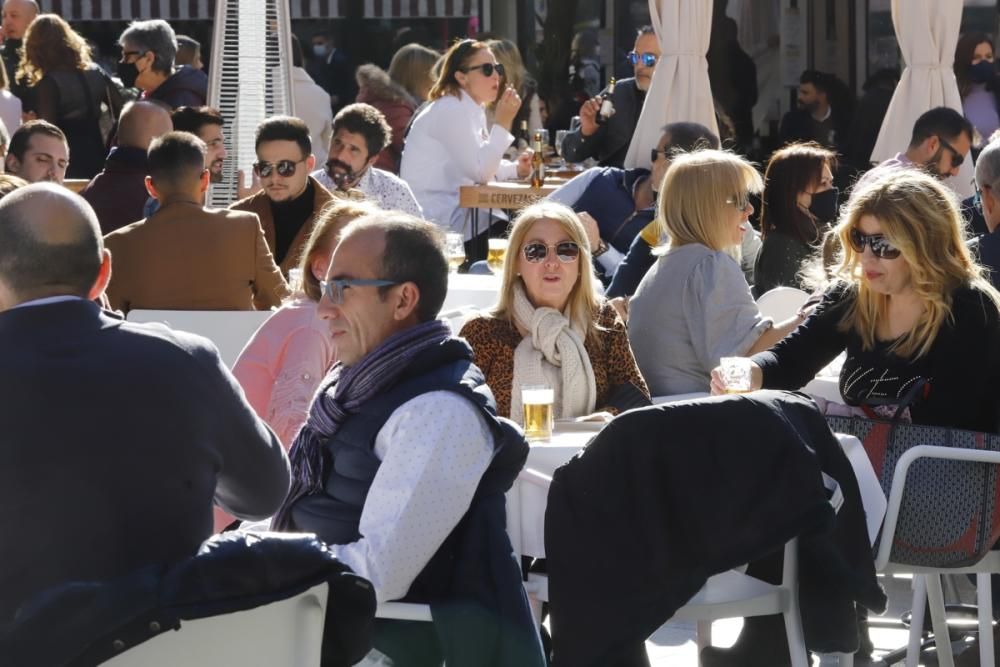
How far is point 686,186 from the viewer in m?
4.96

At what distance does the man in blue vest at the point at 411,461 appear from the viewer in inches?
108

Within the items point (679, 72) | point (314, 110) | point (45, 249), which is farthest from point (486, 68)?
point (45, 249)

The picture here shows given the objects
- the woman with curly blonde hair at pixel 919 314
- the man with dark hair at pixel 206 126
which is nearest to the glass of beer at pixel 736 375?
the woman with curly blonde hair at pixel 919 314

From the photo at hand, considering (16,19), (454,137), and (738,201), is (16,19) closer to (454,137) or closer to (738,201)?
(454,137)

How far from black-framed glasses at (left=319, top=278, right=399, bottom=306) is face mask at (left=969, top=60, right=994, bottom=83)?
743 centimetres

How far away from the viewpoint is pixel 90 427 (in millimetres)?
2367

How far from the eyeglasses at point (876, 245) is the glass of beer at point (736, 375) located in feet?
1.26

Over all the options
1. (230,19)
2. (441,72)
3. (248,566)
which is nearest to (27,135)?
(230,19)

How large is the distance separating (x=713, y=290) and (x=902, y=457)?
145 centimetres

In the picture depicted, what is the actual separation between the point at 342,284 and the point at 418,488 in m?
0.47

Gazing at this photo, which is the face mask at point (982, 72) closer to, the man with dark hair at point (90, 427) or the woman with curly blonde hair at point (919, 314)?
the woman with curly blonde hair at point (919, 314)

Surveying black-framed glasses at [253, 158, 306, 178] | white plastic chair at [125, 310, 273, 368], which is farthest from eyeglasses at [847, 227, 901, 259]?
black-framed glasses at [253, 158, 306, 178]

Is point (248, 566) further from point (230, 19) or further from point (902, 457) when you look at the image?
point (230, 19)

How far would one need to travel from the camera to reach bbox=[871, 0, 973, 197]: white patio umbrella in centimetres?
801
